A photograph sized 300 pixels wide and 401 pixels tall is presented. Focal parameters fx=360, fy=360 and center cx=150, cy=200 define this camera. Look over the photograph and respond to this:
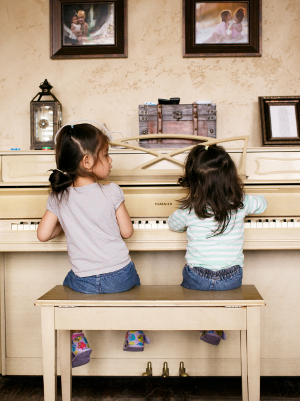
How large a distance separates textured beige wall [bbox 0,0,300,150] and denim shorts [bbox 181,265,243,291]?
4.30ft

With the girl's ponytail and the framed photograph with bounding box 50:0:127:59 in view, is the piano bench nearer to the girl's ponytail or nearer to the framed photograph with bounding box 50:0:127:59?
the girl's ponytail

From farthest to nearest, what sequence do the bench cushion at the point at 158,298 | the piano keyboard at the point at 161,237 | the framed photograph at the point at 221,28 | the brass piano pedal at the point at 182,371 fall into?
the framed photograph at the point at 221,28 < the brass piano pedal at the point at 182,371 < the piano keyboard at the point at 161,237 < the bench cushion at the point at 158,298

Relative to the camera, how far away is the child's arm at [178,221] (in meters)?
1.73

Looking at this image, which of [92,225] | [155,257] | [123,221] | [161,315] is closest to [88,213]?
[92,225]

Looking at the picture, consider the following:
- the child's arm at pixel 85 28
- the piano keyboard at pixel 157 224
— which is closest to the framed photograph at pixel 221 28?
the child's arm at pixel 85 28

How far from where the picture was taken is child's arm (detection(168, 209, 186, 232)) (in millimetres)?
1730

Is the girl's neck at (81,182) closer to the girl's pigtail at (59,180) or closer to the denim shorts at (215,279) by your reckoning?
the girl's pigtail at (59,180)

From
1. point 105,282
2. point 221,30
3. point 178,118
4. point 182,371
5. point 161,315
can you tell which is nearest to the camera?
point 161,315

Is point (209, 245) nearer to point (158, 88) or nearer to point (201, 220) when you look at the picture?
point (201, 220)

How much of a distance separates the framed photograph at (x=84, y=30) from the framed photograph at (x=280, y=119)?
3.66 feet

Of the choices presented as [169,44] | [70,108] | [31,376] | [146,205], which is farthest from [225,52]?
[31,376]

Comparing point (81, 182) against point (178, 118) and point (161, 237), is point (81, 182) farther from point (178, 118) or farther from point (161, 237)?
point (178, 118)

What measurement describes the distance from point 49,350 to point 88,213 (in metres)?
0.62

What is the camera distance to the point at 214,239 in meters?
1.67
